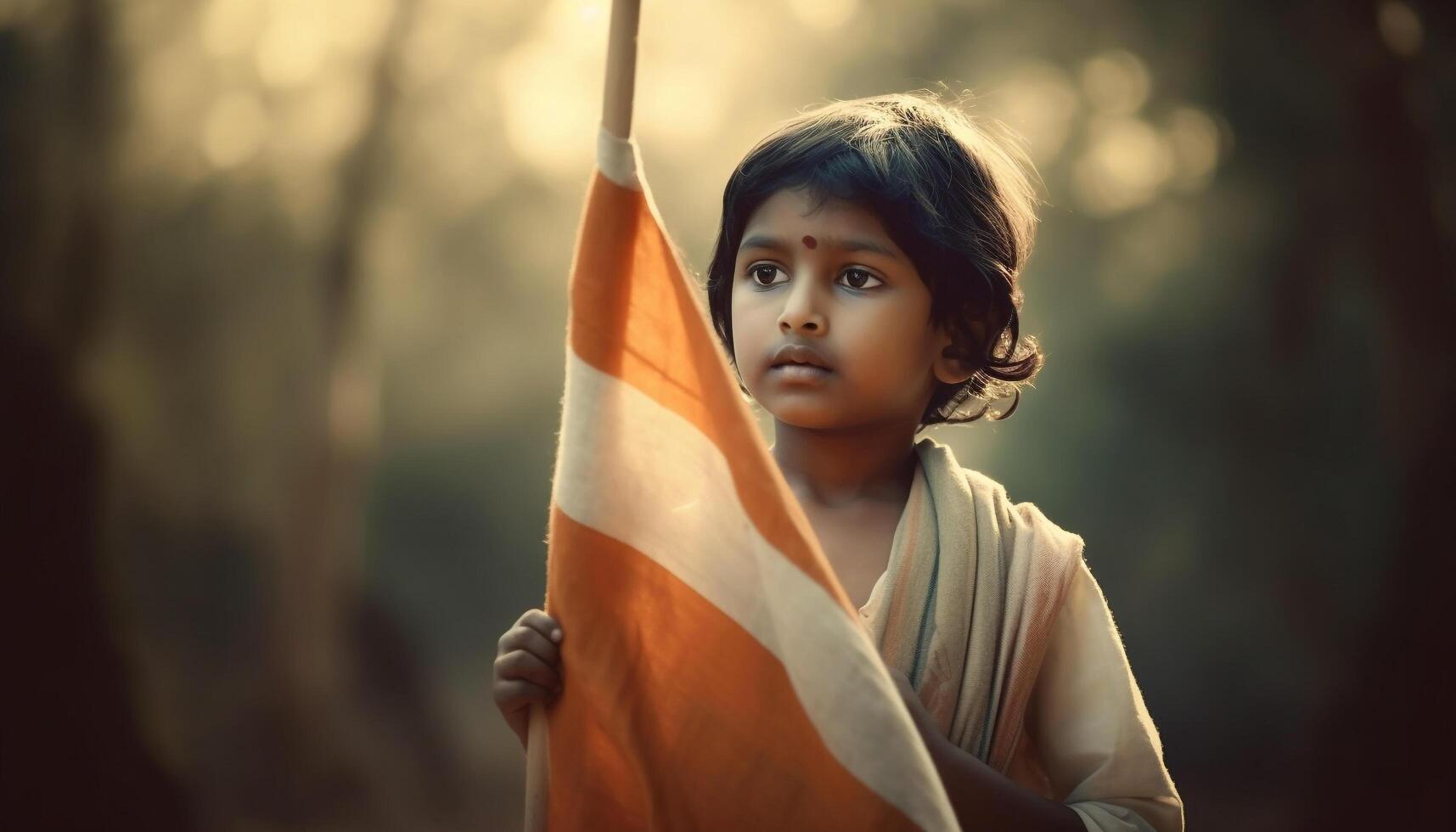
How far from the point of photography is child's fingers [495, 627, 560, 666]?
2.10 feet

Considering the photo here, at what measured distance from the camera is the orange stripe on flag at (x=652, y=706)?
607 millimetres

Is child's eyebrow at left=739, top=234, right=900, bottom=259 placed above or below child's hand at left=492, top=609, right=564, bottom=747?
above

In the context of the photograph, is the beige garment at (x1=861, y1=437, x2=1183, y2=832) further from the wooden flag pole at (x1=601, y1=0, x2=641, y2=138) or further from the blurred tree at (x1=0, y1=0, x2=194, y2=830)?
the blurred tree at (x1=0, y1=0, x2=194, y2=830)

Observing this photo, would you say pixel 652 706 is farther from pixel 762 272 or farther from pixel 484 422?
pixel 484 422

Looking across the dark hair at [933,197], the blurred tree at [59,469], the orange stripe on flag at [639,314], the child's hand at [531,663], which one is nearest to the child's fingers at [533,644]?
the child's hand at [531,663]

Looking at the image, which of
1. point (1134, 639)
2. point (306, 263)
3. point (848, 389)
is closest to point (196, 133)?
point (306, 263)

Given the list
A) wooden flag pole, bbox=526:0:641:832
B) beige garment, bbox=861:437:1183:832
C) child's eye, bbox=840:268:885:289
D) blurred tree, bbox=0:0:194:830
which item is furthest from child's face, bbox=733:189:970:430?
blurred tree, bbox=0:0:194:830

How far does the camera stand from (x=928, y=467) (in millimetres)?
878

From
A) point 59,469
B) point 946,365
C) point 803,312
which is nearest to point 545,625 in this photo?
point 803,312

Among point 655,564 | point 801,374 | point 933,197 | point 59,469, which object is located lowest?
point 59,469

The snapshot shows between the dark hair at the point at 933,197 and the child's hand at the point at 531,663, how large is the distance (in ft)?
1.30

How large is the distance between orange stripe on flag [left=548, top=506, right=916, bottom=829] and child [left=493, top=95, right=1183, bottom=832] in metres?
0.07

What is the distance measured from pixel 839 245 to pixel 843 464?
18cm

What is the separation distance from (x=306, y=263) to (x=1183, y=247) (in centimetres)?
223
